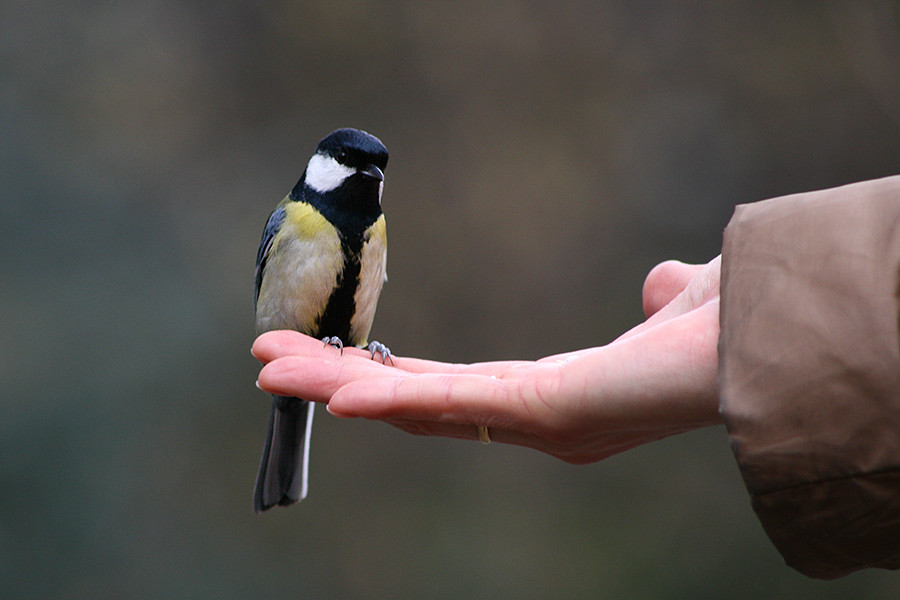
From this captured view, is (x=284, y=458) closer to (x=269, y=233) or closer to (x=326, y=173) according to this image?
(x=269, y=233)

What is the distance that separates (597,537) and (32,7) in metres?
2.71

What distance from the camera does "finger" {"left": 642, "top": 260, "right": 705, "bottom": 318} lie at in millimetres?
1351

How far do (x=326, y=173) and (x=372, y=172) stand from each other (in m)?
0.12

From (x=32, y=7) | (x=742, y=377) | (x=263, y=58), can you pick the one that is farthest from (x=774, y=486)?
(x=32, y=7)

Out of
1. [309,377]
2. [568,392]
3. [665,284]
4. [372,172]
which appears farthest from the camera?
[372,172]

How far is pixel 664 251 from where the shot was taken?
3.08m

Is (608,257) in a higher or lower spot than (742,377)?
higher

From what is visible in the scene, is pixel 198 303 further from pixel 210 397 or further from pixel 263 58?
pixel 263 58

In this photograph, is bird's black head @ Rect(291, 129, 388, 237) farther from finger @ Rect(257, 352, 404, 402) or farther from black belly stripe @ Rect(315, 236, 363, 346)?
finger @ Rect(257, 352, 404, 402)

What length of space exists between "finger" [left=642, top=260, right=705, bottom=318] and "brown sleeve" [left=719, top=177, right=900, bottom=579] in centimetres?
50

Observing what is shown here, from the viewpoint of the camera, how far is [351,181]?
161cm

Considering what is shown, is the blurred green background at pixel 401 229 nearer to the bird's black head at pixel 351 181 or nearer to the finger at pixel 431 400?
the bird's black head at pixel 351 181

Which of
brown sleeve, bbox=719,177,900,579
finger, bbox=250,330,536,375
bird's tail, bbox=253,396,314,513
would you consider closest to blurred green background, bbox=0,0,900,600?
bird's tail, bbox=253,396,314,513

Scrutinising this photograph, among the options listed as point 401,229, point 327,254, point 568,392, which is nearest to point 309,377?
point 568,392
